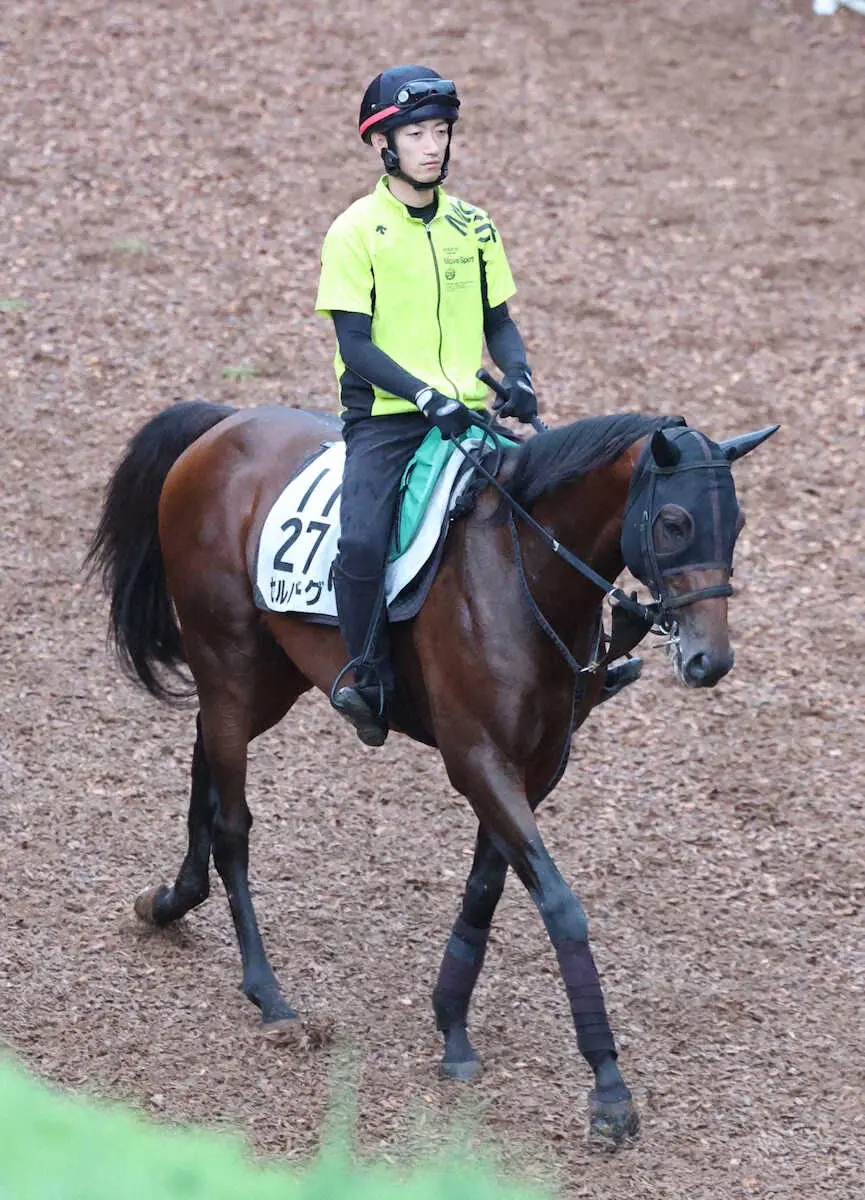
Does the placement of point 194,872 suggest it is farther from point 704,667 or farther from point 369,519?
point 704,667

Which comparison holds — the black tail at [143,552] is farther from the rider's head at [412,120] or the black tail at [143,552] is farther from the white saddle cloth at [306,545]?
the rider's head at [412,120]

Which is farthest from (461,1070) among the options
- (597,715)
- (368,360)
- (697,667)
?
(597,715)

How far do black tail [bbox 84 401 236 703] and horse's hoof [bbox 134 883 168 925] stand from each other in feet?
2.68

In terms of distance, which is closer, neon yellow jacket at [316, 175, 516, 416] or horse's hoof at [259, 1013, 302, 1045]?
neon yellow jacket at [316, 175, 516, 416]

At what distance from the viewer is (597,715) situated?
24.9 feet

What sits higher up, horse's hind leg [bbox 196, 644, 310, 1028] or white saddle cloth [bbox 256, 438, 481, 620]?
white saddle cloth [bbox 256, 438, 481, 620]

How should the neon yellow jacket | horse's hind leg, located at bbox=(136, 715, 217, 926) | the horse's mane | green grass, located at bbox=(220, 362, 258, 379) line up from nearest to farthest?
the horse's mane → the neon yellow jacket → horse's hind leg, located at bbox=(136, 715, 217, 926) → green grass, located at bbox=(220, 362, 258, 379)

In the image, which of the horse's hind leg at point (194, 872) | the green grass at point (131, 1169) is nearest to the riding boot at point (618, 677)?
the horse's hind leg at point (194, 872)

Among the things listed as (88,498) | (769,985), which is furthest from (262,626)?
(88,498)

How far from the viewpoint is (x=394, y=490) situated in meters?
4.80

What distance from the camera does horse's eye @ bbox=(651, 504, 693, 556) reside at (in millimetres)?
4094

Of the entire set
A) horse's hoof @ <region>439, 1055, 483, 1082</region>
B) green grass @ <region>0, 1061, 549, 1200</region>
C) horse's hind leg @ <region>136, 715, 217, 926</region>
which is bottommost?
horse's hoof @ <region>439, 1055, 483, 1082</region>

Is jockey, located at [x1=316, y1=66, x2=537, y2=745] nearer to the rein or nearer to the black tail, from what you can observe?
the rein

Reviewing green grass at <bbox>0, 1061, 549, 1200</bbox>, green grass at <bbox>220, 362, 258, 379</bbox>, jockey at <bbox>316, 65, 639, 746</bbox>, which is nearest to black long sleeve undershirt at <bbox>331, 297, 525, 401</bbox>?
jockey at <bbox>316, 65, 639, 746</bbox>
